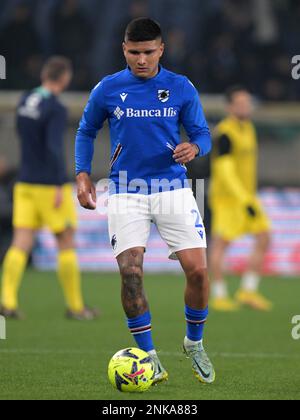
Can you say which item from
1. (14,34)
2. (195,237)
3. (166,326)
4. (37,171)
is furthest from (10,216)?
(195,237)

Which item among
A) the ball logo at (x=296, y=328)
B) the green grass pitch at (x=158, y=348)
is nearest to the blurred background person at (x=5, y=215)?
the green grass pitch at (x=158, y=348)

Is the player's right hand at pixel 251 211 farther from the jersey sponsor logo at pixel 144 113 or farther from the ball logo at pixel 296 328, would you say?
the jersey sponsor logo at pixel 144 113

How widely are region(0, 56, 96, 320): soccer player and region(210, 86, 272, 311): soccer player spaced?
2.10m

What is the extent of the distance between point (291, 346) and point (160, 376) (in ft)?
8.35

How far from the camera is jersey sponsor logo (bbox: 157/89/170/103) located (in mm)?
7280

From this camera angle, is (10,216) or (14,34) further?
(14,34)

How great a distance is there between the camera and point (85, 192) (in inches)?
287

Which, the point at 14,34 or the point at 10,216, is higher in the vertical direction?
the point at 14,34

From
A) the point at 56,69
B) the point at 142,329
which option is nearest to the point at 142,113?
the point at 142,329

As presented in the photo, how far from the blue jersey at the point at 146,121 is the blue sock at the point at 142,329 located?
81 cm

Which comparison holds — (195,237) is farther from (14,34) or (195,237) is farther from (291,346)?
(14,34)

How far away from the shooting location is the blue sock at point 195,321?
741 cm
